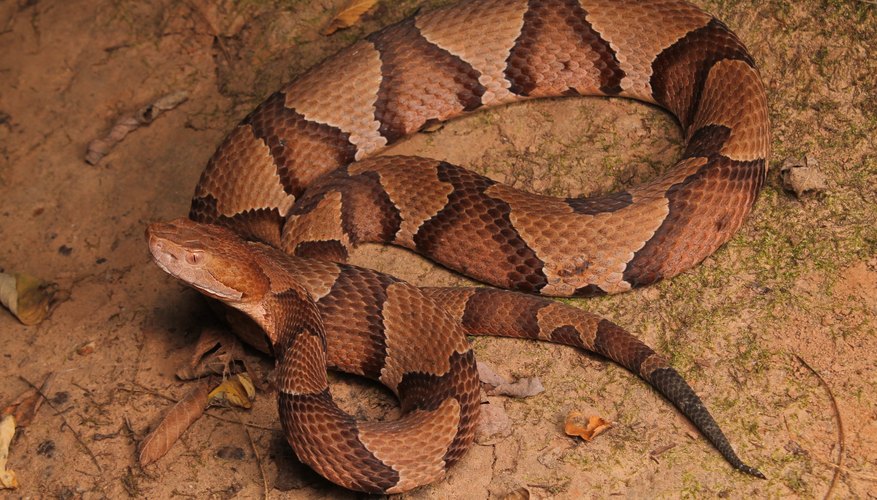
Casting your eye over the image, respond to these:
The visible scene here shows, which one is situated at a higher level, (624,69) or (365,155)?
(624,69)

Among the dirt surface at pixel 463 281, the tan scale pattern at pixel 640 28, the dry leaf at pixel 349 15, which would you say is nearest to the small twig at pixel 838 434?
the dirt surface at pixel 463 281

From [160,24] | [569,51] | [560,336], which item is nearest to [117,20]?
[160,24]

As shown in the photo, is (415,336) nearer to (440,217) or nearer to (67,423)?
(440,217)

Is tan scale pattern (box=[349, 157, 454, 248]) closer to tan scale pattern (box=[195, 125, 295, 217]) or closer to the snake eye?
tan scale pattern (box=[195, 125, 295, 217])

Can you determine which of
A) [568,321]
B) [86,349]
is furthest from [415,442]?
[86,349]

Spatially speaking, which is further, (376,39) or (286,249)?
(376,39)

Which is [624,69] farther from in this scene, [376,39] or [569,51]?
[376,39]
